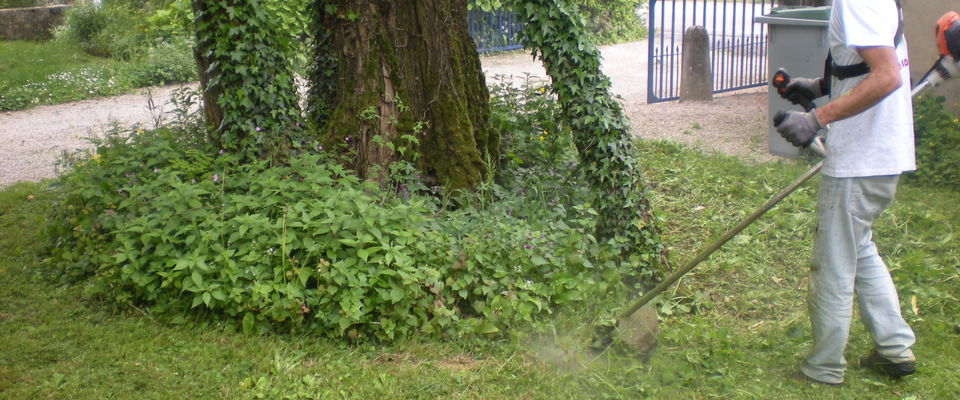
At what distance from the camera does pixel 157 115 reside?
1059cm

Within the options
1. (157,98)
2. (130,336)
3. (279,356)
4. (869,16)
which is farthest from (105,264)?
(157,98)

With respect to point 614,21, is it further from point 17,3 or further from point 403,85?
point 403,85

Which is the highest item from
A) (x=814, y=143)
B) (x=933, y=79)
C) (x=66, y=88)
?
(x=933, y=79)

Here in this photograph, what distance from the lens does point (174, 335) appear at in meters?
4.21

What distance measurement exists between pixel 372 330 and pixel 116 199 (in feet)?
6.10

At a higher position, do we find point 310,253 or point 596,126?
point 596,126

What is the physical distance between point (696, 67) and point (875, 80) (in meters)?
7.70

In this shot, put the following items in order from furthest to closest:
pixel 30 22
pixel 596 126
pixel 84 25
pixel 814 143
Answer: pixel 30 22 < pixel 84 25 < pixel 596 126 < pixel 814 143

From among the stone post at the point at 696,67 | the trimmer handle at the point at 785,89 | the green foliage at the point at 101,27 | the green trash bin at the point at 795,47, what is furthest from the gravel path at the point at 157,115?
the trimmer handle at the point at 785,89

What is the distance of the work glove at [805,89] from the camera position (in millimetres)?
4156

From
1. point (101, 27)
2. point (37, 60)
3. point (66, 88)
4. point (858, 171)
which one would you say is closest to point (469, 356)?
point (858, 171)

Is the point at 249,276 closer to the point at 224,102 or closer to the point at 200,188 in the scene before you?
the point at 200,188

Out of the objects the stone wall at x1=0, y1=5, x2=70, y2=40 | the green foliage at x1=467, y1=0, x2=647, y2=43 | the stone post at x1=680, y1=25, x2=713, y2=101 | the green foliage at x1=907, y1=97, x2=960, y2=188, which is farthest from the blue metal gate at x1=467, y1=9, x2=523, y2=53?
the green foliage at x1=907, y1=97, x2=960, y2=188

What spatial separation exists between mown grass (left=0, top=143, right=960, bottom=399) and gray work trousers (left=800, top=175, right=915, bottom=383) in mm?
173
